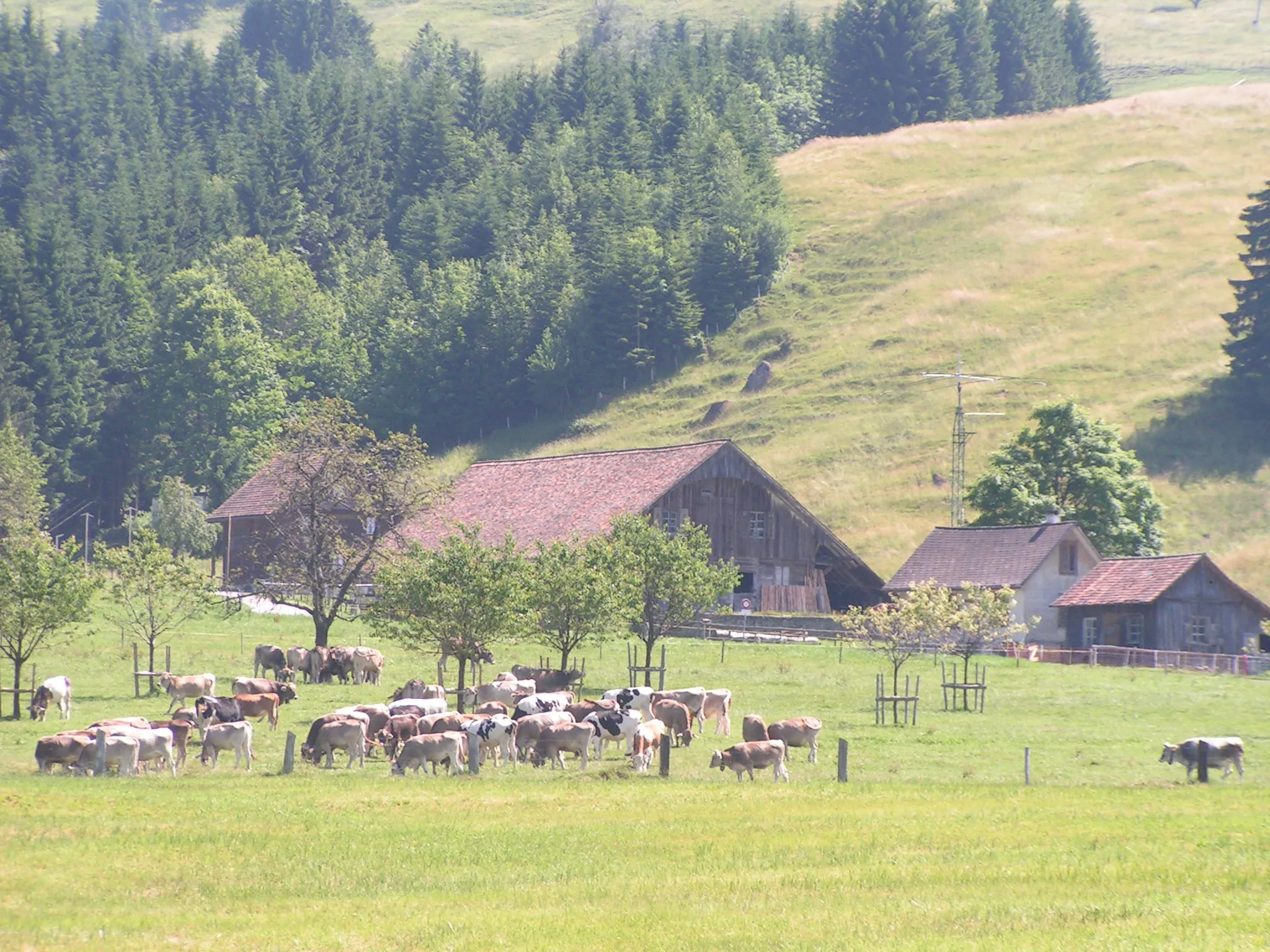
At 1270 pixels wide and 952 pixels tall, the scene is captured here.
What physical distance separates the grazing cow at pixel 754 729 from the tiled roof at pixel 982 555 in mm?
36586

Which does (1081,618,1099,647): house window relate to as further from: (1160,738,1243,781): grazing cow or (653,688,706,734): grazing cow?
(1160,738,1243,781): grazing cow

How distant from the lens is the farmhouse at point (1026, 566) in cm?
7362

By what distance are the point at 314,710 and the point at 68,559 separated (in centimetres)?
777

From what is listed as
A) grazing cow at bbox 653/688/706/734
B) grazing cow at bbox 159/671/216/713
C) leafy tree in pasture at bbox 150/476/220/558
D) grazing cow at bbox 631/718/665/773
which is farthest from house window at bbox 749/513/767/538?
grazing cow at bbox 631/718/665/773

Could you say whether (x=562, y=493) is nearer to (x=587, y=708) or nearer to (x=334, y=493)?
(x=334, y=493)

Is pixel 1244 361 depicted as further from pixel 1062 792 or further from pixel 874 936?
pixel 874 936

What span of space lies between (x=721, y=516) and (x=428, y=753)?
152 feet

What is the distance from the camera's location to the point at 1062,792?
32.0m

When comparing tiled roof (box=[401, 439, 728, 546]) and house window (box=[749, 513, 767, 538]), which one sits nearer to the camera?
tiled roof (box=[401, 439, 728, 546])

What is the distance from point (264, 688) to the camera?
4488 cm

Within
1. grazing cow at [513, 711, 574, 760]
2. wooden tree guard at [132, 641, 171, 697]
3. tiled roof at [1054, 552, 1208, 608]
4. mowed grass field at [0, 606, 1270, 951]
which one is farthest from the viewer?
tiled roof at [1054, 552, 1208, 608]

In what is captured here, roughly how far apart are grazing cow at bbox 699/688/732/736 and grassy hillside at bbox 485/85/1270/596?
1899 inches

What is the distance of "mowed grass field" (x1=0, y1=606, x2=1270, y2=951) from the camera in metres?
21.0

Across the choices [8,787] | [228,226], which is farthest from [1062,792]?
[228,226]
